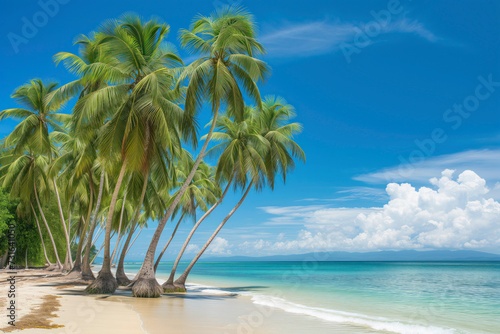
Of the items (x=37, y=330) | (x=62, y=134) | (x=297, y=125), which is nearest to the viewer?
(x=37, y=330)

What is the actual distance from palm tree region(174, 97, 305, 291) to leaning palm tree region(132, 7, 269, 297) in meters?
Result: 3.26

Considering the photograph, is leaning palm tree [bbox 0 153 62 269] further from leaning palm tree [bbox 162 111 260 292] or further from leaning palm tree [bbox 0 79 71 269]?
leaning palm tree [bbox 162 111 260 292]

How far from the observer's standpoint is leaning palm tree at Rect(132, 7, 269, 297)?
612 inches

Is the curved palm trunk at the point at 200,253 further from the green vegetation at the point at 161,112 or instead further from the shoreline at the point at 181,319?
the shoreline at the point at 181,319

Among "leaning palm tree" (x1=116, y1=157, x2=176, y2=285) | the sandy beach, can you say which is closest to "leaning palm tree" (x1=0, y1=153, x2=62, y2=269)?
"leaning palm tree" (x1=116, y1=157, x2=176, y2=285)

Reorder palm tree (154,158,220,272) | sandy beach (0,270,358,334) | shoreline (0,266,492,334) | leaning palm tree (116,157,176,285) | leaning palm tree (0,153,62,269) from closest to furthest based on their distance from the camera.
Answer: sandy beach (0,270,358,334)
shoreline (0,266,492,334)
leaning palm tree (116,157,176,285)
palm tree (154,158,220,272)
leaning palm tree (0,153,62,269)

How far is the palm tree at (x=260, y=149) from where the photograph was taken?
64.7 feet

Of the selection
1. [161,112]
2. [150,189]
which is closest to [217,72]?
[161,112]

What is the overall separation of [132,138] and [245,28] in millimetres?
6097

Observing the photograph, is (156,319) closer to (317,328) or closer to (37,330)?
(37,330)

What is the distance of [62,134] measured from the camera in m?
25.2

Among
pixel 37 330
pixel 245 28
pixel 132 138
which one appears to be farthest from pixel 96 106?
pixel 37 330

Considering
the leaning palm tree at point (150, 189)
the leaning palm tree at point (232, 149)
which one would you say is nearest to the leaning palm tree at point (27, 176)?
the leaning palm tree at point (150, 189)

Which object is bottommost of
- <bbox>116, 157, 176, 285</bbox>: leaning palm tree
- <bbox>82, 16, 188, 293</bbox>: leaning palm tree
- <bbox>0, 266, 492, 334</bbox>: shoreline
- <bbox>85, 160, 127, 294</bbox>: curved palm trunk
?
<bbox>0, 266, 492, 334</bbox>: shoreline
